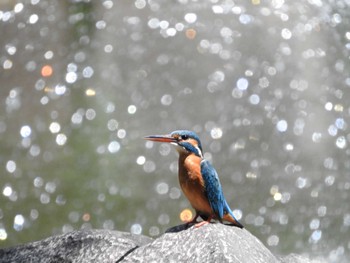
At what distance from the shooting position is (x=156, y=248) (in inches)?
95.7

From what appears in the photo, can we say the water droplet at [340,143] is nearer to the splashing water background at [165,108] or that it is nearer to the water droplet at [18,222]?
the splashing water background at [165,108]

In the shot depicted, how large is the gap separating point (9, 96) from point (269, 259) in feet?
9.95

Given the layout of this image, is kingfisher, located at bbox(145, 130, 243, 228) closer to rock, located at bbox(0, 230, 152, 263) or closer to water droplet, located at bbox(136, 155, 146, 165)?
rock, located at bbox(0, 230, 152, 263)

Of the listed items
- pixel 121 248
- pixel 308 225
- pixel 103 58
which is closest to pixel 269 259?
pixel 121 248

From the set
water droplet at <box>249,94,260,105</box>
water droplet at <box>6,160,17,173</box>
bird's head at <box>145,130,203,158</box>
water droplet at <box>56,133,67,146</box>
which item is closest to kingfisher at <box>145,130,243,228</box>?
bird's head at <box>145,130,203,158</box>

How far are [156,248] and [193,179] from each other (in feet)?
0.79

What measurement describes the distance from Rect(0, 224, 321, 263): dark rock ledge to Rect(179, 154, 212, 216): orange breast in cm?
9

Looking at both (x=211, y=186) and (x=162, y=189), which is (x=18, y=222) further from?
(x=211, y=186)

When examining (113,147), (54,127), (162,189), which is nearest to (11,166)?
(54,127)

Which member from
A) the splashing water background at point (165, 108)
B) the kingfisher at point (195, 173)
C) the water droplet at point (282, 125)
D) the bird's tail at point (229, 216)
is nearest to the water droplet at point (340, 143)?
the splashing water background at point (165, 108)

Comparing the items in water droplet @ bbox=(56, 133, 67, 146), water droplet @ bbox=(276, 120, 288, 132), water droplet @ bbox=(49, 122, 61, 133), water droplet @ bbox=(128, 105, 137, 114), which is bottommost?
water droplet @ bbox=(276, 120, 288, 132)

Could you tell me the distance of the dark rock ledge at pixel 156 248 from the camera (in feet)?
7.76

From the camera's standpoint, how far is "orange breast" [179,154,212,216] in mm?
2371

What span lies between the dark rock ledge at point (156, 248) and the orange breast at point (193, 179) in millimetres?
86
